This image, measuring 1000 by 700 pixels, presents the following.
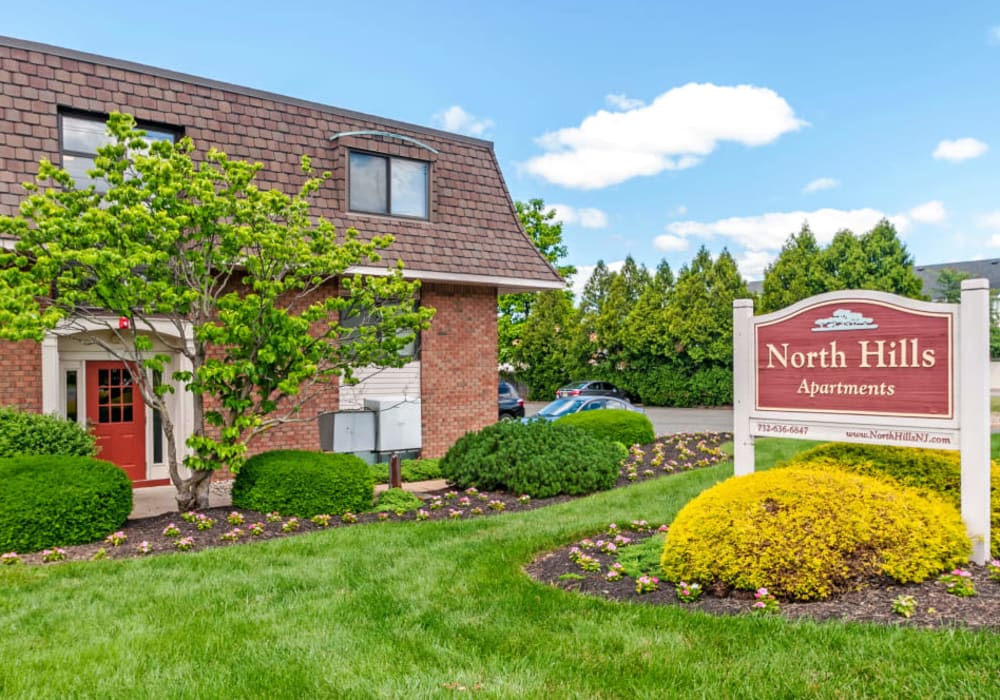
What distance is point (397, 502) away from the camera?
9.97m

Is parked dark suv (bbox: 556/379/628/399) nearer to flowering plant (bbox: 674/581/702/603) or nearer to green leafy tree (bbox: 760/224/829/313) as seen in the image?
green leafy tree (bbox: 760/224/829/313)

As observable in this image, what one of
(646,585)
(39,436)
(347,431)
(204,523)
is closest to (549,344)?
(347,431)

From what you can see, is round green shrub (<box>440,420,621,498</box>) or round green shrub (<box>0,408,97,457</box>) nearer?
round green shrub (<box>0,408,97,457</box>)

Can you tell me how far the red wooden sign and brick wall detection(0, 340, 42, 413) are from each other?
10.1 metres

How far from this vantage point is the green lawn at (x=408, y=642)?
3855 mm

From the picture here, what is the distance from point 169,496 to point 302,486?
3733 millimetres

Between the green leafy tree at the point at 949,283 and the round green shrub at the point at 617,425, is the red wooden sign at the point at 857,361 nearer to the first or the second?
the round green shrub at the point at 617,425

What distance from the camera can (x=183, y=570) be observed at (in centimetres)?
659

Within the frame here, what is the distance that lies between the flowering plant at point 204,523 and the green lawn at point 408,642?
1.62 m

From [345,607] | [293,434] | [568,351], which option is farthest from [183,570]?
[568,351]

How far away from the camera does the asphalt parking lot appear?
2548 cm

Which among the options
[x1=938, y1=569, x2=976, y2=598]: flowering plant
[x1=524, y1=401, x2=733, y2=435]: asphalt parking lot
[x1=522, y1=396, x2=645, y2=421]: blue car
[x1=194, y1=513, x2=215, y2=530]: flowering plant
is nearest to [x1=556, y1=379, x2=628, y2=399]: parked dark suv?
[x1=524, y1=401, x2=733, y2=435]: asphalt parking lot

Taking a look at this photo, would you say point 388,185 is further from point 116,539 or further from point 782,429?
point 782,429

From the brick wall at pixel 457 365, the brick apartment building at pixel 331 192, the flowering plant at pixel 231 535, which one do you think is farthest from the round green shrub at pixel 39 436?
the brick wall at pixel 457 365
